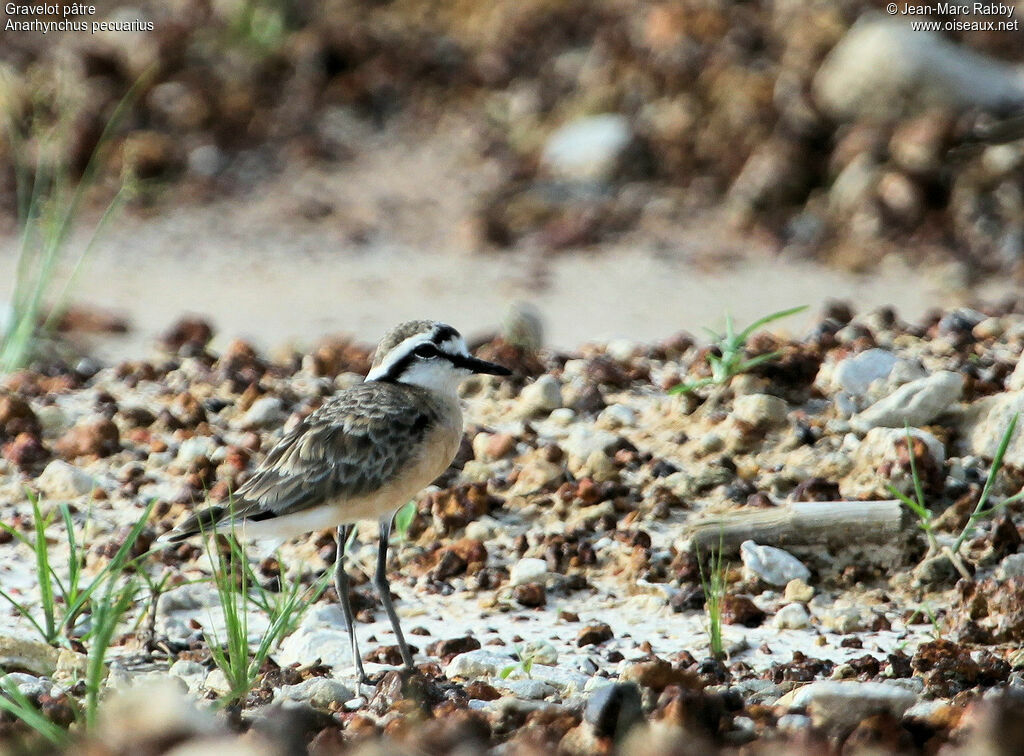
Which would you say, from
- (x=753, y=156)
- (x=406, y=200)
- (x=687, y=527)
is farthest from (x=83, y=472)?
(x=753, y=156)

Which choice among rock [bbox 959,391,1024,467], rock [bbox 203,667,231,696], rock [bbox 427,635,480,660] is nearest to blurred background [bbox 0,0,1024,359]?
rock [bbox 959,391,1024,467]

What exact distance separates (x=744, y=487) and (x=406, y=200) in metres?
5.63

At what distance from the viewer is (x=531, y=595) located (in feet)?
14.9

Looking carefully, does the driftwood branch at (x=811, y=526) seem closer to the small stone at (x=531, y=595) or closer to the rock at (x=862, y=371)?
the small stone at (x=531, y=595)

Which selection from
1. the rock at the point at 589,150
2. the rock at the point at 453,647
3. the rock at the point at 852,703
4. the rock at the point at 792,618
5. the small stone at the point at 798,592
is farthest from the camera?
the rock at the point at 589,150

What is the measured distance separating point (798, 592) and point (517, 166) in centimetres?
610

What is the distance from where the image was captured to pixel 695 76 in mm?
10422

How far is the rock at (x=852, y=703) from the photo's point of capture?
3.23 m

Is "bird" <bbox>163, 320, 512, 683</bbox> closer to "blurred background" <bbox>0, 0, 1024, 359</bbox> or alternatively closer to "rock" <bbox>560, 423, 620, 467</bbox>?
"rock" <bbox>560, 423, 620, 467</bbox>

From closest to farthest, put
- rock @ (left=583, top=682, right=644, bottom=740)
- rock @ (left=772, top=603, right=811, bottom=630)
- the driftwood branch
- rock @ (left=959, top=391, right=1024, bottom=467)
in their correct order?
rock @ (left=583, top=682, right=644, bottom=740) < rock @ (left=772, top=603, right=811, bottom=630) < the driftwood branch < rock @ (left=959, top=391, right=1024, bottom=467)

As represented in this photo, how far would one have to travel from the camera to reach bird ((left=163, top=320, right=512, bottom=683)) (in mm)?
4234

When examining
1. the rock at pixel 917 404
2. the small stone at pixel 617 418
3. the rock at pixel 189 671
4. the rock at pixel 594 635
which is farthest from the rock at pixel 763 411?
the rock at pixel 189 671

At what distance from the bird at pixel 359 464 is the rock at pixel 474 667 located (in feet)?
0.42

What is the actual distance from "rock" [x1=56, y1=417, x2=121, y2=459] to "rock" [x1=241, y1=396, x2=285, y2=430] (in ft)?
1.64
